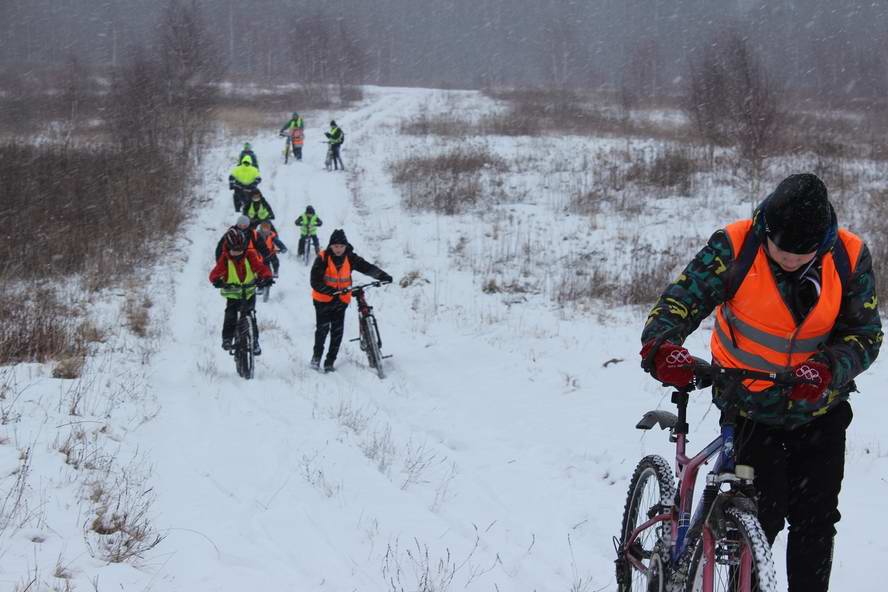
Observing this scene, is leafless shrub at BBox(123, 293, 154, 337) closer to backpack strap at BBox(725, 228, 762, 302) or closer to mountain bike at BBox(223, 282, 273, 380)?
mountain bike at BBox(223, 282, 273, 380)

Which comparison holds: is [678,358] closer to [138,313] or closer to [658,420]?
[658,420]

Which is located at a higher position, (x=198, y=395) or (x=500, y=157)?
(x=500, y=157)

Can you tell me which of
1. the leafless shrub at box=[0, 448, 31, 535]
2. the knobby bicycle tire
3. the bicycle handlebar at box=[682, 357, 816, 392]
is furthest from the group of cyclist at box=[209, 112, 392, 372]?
the bicycle handlebar at box=[682, 357, 816, 392]

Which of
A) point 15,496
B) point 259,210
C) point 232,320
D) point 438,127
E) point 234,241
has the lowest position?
point 15,496

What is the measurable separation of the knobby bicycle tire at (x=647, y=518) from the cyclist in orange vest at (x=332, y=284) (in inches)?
240

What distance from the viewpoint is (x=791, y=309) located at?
282 centimetres

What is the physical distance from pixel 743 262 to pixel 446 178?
62.7 feet

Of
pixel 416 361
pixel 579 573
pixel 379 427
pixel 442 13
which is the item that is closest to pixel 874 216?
pixel 416 361

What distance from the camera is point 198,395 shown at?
7926mm

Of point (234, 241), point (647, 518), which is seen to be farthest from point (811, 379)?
point (234, 241)

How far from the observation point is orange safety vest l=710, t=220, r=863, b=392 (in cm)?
280

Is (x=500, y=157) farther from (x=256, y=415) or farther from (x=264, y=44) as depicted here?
(x=264, y=44)

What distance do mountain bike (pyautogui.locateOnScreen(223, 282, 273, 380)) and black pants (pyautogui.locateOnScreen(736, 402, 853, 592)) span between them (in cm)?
715

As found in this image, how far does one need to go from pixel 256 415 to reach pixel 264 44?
84.4 metres
